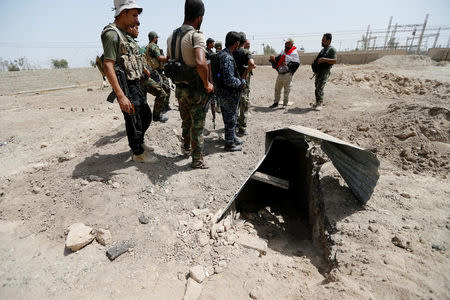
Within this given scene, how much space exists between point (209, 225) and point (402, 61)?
790 inches

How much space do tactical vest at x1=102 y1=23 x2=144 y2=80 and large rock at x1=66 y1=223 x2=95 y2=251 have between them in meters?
1.65

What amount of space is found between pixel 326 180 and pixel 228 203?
4.32 ft

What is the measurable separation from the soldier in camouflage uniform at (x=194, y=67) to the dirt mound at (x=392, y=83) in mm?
8394

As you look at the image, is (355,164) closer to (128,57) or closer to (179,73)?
(179,73)

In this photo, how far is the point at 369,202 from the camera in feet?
8.41

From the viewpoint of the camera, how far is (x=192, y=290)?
1751mm

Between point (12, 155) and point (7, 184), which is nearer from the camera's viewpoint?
point (7, 184)

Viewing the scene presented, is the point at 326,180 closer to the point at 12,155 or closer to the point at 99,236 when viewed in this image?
the point at 99,236

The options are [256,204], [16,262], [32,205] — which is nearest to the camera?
[16,262]

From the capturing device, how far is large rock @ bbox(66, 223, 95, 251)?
2.03 metres

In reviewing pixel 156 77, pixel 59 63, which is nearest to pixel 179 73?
pixel 156 77

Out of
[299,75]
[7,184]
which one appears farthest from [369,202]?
[299,75]

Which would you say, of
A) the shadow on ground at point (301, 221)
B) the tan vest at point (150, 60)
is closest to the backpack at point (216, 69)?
the tan vest at point (150, 60)

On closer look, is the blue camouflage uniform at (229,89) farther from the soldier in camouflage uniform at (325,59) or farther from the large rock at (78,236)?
the soldier in camouflage uniform at (325,59)
